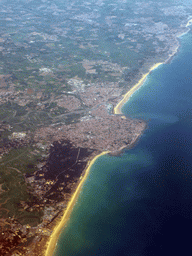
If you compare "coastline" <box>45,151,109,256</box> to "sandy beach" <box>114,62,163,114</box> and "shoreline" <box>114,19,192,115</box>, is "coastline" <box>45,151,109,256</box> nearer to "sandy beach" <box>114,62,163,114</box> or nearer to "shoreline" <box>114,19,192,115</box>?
"sandy beach" <box>114,62,163,114</box>

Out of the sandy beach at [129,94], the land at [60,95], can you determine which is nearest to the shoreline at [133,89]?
the sandy beach at [129,94]

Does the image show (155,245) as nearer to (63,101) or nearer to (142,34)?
(63,101)

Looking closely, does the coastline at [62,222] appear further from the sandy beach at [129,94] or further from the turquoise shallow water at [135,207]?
the sandy beach at [129,94]

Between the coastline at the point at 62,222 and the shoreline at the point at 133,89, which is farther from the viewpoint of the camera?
the shoreline at the point at 133,89

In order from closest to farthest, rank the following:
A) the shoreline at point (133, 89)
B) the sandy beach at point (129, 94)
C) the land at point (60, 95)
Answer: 1. the land at point (60, 95)
2. the sandy beach at point (129, 94)
3. the shoreline at point (133, 89)

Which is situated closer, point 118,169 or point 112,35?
point 118,169

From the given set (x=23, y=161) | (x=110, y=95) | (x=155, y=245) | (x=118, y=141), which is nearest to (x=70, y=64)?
(x=110, y=95)

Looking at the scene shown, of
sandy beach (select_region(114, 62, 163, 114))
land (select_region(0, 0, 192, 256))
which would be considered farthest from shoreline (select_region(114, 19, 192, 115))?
land (select_region(0, 0, 192, 256))

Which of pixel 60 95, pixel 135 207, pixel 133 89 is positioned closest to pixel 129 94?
pixel 133 89

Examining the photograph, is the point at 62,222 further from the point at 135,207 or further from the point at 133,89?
the point at 133,89
